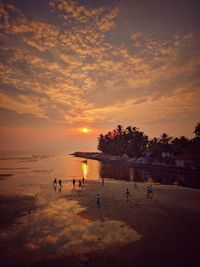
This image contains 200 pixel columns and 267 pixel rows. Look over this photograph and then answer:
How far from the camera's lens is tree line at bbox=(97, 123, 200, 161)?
252 feet

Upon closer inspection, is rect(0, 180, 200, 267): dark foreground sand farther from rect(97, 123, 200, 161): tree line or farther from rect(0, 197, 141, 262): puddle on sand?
rect(97, 123, 200, 161): tree line

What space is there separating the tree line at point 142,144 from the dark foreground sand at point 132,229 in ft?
148

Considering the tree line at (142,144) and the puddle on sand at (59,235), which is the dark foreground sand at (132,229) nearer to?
the puddle on sand at (59,235)

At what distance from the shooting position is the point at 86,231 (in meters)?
19.8

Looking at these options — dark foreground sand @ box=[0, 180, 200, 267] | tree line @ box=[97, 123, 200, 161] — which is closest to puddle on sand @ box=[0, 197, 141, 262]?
dark foreground sand @ box=[0, 180, 200, 267]

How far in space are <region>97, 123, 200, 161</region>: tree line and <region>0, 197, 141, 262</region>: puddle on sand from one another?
57.1 metres

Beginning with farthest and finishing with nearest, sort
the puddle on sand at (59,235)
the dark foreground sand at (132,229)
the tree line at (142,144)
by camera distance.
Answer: the tree line at (142,144) → the puddle on sand at (59,235) → the dark foreground sand at (132,229)

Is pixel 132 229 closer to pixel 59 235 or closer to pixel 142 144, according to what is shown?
pixel 59 235

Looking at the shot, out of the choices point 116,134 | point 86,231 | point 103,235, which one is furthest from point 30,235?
point 116,134

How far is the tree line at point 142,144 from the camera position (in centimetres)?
7678

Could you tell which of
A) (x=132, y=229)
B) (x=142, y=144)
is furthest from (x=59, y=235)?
(x=142, y=144)

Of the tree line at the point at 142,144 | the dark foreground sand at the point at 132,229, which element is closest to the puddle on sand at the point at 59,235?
the dark foreground sand at the point at 132,229

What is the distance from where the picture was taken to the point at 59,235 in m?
19.0

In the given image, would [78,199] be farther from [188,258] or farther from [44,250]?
[188,258]
